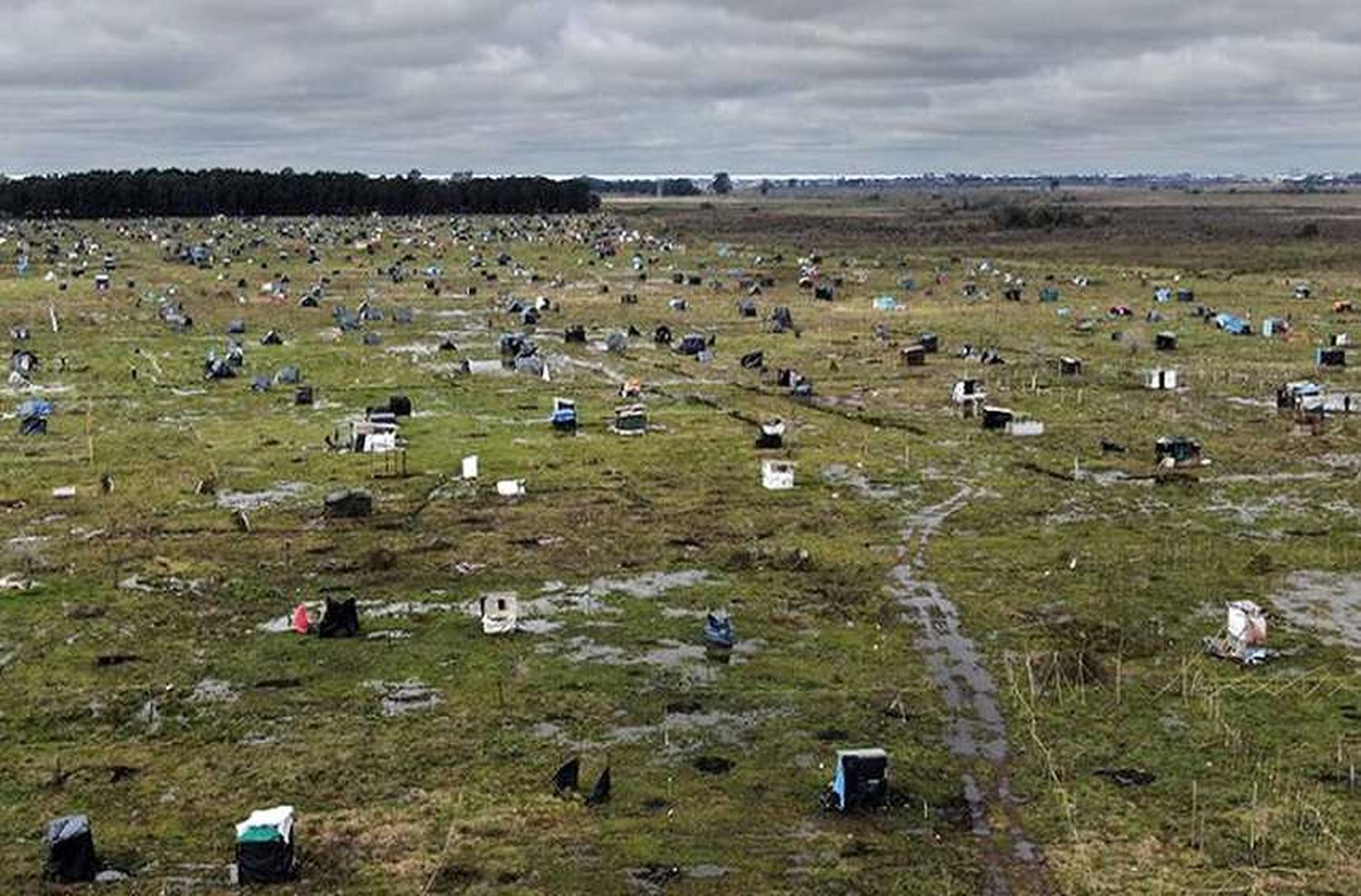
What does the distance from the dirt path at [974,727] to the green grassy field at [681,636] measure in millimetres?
→ 118

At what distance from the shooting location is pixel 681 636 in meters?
29.7

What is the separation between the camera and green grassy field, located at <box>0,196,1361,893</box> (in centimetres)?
2048

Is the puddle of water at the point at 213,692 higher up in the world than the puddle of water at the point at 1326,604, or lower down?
higher up

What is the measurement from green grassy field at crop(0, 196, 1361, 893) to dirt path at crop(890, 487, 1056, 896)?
0.39 ft

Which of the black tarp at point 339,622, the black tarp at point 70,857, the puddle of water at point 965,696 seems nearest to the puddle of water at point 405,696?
the black tarp at point 339,622

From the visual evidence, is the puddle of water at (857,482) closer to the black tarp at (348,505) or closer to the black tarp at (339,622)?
the black tarp at (348,505)

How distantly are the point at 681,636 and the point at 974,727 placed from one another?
7.19m

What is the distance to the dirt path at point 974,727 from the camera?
19.7 meters

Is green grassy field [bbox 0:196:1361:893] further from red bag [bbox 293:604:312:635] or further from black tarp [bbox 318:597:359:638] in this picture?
red bag [bbox 293:604:312:635]

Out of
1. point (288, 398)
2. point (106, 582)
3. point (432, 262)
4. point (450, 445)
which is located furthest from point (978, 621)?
point (432, 262)

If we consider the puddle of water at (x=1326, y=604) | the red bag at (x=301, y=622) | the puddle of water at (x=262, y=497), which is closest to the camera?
the puddle of water at (x=1326, y=604)

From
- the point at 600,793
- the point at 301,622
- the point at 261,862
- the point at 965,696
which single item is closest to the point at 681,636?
the point at 965,696

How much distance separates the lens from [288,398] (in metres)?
59.8

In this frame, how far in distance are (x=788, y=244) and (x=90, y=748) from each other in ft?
499
